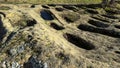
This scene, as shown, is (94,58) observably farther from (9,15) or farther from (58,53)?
(9,15)

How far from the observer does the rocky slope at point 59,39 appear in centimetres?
3051

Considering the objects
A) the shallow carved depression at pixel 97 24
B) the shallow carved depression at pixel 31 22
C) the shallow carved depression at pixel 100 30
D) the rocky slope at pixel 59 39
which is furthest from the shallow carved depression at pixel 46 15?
the shallow carved depression at pixel 97 24

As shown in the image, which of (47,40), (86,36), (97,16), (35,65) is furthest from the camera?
(97,16)

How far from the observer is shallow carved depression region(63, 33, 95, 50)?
123 ft

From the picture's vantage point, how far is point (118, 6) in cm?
6644

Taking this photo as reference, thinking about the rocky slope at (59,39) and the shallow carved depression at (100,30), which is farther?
the shallow carved depression at (100,30)

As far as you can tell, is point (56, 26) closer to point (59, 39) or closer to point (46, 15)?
point (46, 15)

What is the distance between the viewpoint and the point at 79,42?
39.1 metres

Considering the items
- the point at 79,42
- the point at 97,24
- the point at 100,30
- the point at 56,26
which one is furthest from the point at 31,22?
the point at 97,24

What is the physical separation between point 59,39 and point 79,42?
3.95 metres

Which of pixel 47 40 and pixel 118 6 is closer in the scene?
pixel 47 40

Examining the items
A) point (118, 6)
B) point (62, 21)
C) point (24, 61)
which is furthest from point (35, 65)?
point (118, 6)

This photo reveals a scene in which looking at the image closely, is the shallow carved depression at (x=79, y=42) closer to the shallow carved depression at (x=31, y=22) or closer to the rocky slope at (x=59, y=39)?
the rocky slope at (x=59, y=39)

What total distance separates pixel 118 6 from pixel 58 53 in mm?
39059
